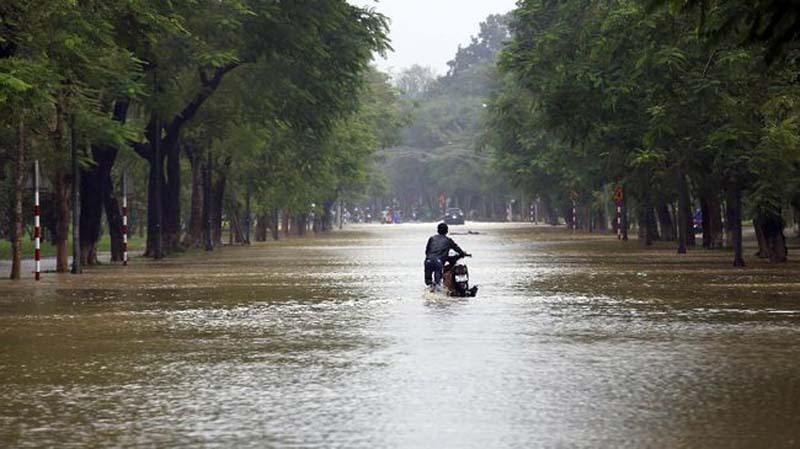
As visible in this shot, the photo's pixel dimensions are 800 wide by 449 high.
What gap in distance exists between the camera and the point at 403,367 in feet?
48.0

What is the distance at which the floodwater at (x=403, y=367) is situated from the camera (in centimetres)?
1052

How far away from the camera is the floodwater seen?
1052cm

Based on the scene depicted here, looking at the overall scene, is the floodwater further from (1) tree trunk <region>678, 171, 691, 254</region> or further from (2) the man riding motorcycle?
(1) tree trunk <region>678, 171, 691, 254</region>

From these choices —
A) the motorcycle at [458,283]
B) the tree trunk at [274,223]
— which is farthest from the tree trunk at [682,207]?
the tree trunk at [274,223]

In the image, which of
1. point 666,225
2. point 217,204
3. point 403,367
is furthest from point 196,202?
point 403,367

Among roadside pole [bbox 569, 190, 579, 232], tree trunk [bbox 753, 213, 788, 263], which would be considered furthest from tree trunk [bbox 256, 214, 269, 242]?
tree trunk [bbox 753, 213, 788, 263]

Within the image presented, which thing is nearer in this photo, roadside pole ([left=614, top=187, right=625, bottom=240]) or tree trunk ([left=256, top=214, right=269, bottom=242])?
roadside pole ([left=614, top=187, right=625, bottom=240])

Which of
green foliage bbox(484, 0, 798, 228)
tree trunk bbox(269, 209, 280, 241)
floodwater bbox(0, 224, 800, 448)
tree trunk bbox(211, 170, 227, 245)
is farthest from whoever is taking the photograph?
tree trunk bbox(269, 209, 280, 241)

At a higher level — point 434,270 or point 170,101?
point 170,101

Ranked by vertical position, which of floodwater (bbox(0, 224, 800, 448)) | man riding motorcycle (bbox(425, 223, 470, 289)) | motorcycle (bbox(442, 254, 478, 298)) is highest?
man riding motorcycle (bbox(425, 223, 470, 289))

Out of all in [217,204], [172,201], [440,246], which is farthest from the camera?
[217,204]

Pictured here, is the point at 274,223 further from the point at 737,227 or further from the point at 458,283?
the point at 458,283

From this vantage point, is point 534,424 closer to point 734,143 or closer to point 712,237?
point 734,143

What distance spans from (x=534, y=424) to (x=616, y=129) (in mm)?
36361
